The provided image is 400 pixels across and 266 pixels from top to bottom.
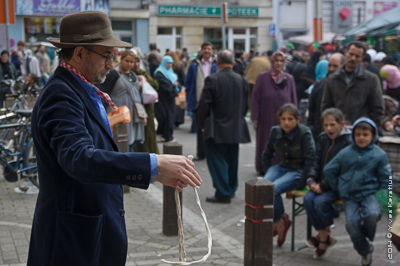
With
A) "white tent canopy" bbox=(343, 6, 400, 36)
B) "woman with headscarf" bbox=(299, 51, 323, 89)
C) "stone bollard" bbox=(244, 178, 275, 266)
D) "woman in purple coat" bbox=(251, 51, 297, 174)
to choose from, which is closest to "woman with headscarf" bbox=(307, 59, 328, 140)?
"woman in purple coat" bbox=(251, 51, 297, 174)

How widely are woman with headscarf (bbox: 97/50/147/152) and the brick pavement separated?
3.16ft

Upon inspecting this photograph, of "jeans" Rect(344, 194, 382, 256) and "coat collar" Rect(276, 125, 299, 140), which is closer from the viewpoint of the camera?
"jeans" Rect(344, 194, 382, 256)

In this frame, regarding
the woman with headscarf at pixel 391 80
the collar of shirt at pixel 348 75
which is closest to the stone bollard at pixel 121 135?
the collar of shirt at pixel 348 75

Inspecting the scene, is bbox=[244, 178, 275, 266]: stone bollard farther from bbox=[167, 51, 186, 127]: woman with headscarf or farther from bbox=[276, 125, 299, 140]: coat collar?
bbox=[167, 51, 186, 127]: woman with headscarf

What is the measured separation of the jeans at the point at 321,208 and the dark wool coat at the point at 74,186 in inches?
126

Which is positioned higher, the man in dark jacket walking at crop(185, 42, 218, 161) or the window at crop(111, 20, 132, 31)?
the window at crop(111, 20, 132, 31)

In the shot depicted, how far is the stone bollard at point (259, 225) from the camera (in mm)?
4094

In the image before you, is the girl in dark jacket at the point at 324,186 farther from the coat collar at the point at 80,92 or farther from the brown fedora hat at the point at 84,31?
the brown fedora hat at the point at 84,31

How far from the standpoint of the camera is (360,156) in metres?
5.23

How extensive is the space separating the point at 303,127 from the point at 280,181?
759 millimetres

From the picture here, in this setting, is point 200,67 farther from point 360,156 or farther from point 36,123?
point 36,123

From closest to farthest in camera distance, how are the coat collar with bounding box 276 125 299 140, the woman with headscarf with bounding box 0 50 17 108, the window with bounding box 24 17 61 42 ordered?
1. the coat collar with bounding box 276 125 299 140
2. the woman with headscarf with bounding box 0 50 17 108
3. the window with bounding box 24 17 61 42

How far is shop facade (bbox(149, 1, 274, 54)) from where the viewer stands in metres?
33.0

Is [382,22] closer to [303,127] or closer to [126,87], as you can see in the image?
[126,87]
